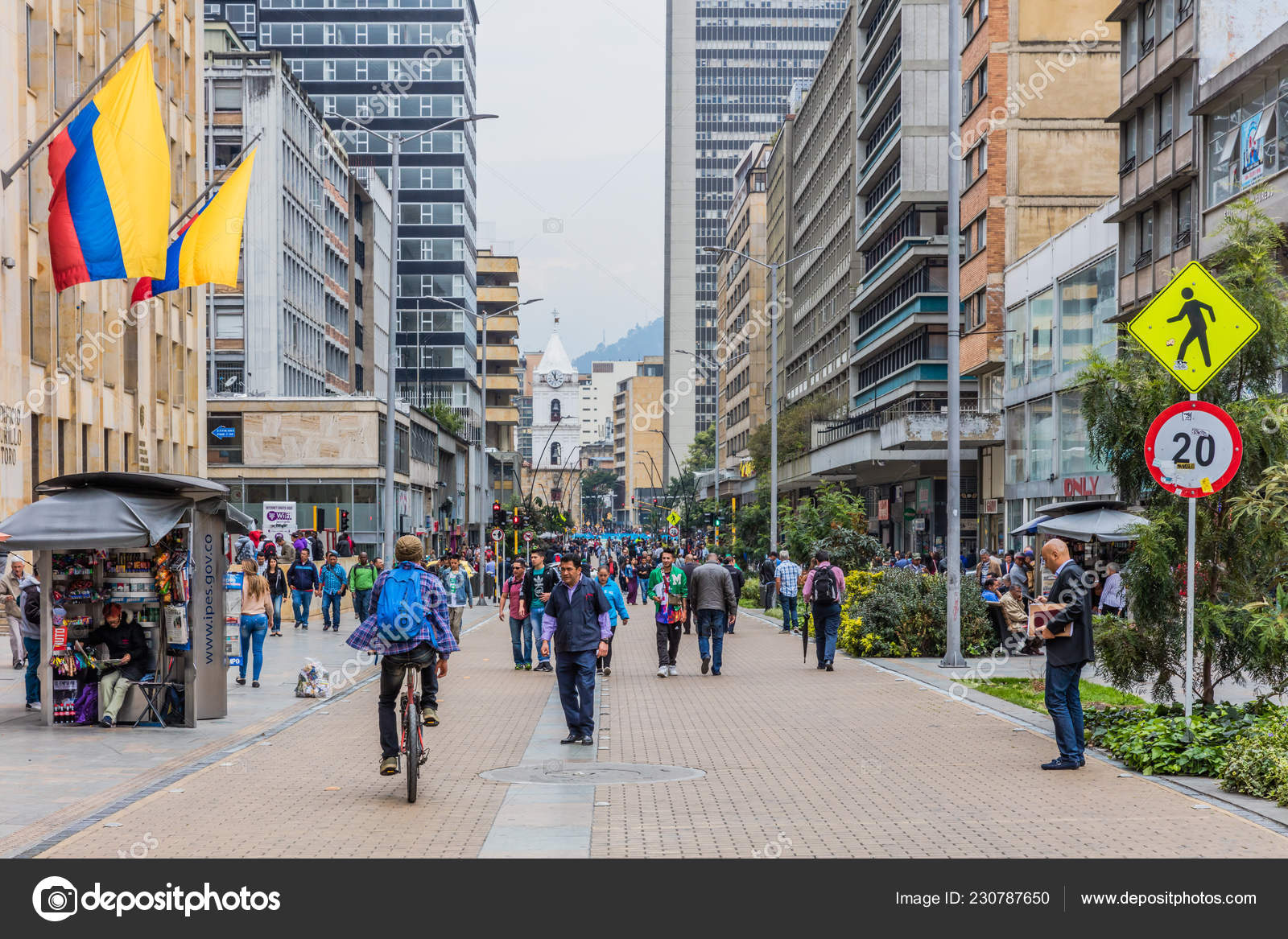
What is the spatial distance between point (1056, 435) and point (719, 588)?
22280mm

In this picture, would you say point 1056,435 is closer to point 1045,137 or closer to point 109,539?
point 1045,137

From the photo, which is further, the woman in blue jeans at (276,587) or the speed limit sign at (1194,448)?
the woman in blue jeans at (276,587)

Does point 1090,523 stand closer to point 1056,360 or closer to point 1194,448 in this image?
point 1194,448

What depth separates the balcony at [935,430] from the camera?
49.1m

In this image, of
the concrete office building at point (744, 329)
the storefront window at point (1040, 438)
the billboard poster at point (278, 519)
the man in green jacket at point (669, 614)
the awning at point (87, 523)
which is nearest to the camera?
the awning at point (87, 523)

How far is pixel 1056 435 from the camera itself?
4219 cm

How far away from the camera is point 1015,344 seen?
47406mm

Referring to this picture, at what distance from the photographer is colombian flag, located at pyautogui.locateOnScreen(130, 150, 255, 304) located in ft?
77.9

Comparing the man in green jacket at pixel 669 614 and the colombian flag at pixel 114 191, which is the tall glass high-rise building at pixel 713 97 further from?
the colombian flag at pixel 114 191

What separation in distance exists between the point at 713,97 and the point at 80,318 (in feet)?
548
